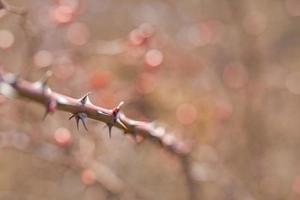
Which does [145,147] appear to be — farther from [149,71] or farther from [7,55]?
[7,55]

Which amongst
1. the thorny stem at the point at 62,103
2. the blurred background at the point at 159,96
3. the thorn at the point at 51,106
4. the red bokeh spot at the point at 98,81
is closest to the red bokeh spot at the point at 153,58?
the blurred background at the point at 159,96

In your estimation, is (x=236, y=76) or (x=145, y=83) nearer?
(x=145, y=83)

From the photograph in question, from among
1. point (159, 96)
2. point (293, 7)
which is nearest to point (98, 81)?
point (159, 96)

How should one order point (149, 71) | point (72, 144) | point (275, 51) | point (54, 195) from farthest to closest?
point (275, 51) → point (54, 195) → point (149, 71) → point (72, 144)

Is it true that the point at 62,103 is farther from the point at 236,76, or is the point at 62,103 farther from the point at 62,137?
the point at 236,76

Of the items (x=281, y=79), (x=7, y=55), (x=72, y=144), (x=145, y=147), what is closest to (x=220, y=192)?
(x=145, y=147)

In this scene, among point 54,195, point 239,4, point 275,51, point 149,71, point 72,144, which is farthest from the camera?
point 275,51

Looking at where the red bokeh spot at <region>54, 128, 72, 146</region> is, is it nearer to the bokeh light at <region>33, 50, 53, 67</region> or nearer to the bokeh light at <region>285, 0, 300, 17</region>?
the bokeh light at <region>33, 50, 53, 67</region>

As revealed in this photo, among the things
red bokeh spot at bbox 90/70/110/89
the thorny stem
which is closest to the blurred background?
red bokeh spot at bbox 90/70/110/89

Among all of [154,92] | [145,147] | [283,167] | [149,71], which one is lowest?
[283,167]
